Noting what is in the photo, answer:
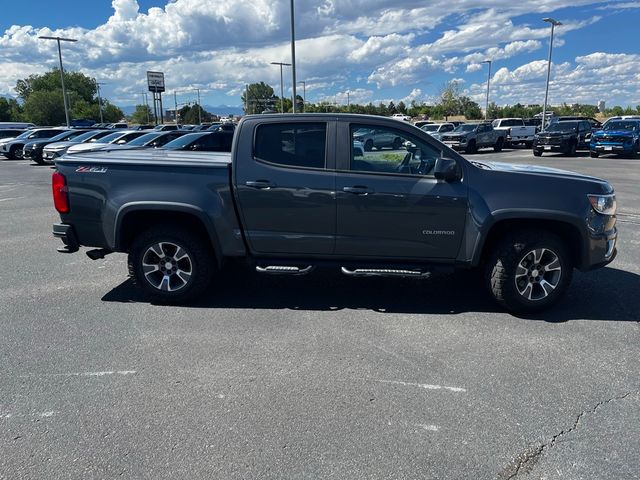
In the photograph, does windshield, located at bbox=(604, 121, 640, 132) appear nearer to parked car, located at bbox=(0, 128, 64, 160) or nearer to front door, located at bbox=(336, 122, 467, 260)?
front door, located at bbox=(336, 122, 467, 260)

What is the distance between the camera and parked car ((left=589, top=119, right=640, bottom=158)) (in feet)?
76.6

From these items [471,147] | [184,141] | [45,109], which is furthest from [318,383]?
[45,109]

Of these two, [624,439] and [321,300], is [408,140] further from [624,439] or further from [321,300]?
[624,439]

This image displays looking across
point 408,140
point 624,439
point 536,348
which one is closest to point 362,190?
point 408,140

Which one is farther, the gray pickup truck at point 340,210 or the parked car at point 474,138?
the parked car at point 474,138

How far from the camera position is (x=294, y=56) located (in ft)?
76.9

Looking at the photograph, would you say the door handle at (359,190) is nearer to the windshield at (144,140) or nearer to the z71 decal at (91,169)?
the z71 decal at (91,169)

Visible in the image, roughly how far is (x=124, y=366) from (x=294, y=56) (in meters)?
21.8

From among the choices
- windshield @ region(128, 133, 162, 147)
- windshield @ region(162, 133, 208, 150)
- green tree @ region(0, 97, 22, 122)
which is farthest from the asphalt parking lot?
green tree @ region(0, 97, 22, 122)

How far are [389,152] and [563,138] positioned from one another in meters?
23.7

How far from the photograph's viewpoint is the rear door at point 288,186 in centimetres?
477

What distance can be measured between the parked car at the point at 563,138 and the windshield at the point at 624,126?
1.33m

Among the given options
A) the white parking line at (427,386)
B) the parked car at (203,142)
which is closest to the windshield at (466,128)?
the parked car at (203,142)

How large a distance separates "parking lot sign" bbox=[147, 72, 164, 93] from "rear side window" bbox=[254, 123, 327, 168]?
64.3 meters
